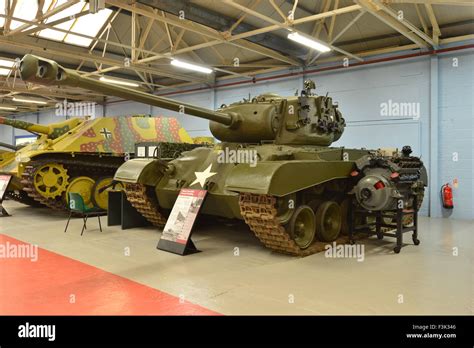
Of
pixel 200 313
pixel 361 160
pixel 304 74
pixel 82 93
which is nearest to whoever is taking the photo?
pixel 200 313

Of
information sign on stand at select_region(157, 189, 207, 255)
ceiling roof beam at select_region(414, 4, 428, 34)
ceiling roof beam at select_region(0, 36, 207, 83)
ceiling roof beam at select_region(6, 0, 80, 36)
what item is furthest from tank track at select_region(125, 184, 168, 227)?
ceiling roof beam at select_region(414, 4, 428, 34)

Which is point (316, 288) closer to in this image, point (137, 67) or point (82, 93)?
point (137, 67)

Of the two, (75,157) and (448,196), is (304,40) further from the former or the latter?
(75,157)

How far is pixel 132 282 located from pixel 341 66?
1110 cm

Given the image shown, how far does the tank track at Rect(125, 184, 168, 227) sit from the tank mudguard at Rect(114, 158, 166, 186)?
20cm

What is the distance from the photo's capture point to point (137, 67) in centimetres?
1517

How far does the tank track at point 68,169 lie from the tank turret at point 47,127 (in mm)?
1275

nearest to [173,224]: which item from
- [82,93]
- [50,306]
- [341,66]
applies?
[50,306]

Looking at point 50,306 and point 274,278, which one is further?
point 274,278

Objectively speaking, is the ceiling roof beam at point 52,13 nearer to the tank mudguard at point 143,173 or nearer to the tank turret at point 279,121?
the tank mudguard at point 143,173

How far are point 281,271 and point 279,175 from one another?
1.36 meters

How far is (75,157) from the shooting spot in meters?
11.2

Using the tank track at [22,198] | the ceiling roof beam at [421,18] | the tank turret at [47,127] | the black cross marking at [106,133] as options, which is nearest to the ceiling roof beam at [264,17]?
the ceiling roof beam at [421,18]

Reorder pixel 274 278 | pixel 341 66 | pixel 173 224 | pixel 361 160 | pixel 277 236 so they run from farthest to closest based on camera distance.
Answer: pixel 341 66, pixel 361 160, pixel 173 224, pixel 277 236, pixel 274 278
